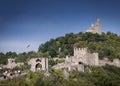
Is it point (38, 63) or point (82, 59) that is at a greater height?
point (82, 59)

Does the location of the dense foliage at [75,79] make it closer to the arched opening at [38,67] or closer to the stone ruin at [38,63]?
the stone ruin at [38,63]

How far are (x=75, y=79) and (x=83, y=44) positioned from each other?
2473cm

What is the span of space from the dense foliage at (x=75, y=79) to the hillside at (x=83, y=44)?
41.0 feet

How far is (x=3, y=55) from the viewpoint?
248 feet

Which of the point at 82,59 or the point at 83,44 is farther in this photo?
the point at 83,44

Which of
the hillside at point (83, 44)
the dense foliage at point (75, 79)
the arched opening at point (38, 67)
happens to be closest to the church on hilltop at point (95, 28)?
the hillside at point (83, 44)

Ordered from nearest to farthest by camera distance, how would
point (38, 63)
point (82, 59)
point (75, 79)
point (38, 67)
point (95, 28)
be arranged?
point (75, 79)
point (38, 63)
point (38, 67)
point (82, 59)
point (95, 28)

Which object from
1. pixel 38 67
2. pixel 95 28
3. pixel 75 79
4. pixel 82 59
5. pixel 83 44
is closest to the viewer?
pixel 75 79

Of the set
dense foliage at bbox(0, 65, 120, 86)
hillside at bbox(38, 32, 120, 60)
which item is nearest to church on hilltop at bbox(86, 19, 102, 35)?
hillside at bbox(38, 32, 120, 60)

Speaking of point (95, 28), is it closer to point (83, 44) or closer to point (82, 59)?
point (83, 44)

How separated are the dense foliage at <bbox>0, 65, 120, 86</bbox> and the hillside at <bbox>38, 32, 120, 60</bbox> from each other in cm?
1250

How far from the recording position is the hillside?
6825 centimetres

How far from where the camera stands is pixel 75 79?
4706 centimetres

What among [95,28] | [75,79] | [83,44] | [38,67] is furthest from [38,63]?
[95,28]
